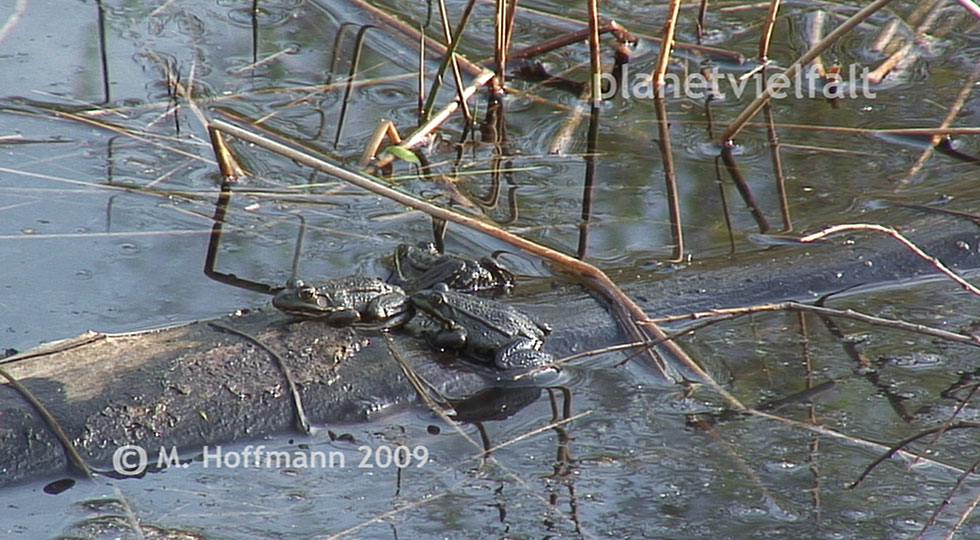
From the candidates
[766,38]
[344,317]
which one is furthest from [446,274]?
[766,38]

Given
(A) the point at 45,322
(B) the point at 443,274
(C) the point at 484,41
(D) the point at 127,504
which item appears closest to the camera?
(D) the point at 127,504

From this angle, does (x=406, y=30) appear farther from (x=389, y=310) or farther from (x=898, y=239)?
(x=898, y=239)

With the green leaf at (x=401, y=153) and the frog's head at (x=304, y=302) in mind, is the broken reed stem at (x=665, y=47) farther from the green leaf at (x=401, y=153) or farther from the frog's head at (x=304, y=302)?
the frog's head at (x=304, y=302)

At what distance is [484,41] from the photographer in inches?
286

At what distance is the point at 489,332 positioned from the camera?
13.7 feet

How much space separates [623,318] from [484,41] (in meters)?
3.27

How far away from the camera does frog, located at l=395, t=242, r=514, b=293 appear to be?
15.1 ft

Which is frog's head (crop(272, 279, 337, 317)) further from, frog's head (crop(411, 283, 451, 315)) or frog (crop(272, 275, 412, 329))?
frog's head (crop(411, 283, 451, 315))

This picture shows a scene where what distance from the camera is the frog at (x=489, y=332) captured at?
415 cm

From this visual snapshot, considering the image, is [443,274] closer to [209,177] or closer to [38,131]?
[209,177]

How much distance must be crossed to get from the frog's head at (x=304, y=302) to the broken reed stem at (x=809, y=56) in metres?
2.32

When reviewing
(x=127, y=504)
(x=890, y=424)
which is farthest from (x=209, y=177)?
(x=890, y=424)

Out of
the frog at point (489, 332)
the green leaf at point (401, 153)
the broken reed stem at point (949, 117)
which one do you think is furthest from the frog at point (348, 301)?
the broken reed stem at point (949, 117)

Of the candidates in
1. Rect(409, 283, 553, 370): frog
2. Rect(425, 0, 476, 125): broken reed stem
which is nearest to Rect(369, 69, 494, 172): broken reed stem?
Rect(425, 0, 476, 125): broken reed stem
